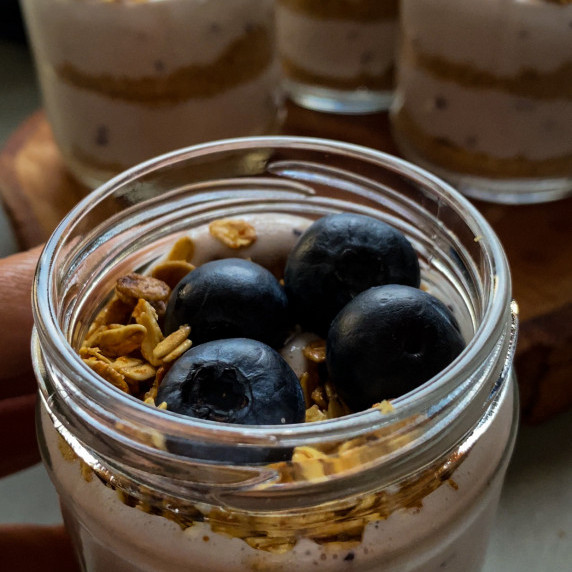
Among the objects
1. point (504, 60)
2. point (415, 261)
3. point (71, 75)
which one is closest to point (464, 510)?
point (415, 261)

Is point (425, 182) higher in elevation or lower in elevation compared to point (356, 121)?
higher

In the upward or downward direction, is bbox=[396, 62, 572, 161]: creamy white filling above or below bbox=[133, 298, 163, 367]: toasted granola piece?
below

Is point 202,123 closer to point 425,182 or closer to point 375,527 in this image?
point 425,182

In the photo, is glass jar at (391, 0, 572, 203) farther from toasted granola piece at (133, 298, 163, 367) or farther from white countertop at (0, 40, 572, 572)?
toasted granola piece at (133, 298, 163, 367)

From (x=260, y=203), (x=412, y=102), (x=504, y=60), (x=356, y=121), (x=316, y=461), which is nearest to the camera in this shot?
(x=316, y=461)

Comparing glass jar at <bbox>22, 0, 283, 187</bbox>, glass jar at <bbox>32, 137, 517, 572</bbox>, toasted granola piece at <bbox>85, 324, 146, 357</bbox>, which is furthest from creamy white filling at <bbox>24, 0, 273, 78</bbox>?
toasted granola piece at <bbox>85, 324, 146, 357</bbox>

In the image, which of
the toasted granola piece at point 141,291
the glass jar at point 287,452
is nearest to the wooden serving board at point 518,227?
the glass jar at point 287,452

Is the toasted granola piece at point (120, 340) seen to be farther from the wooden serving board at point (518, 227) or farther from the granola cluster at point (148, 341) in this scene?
the wooden serving board at point (518, 227)
